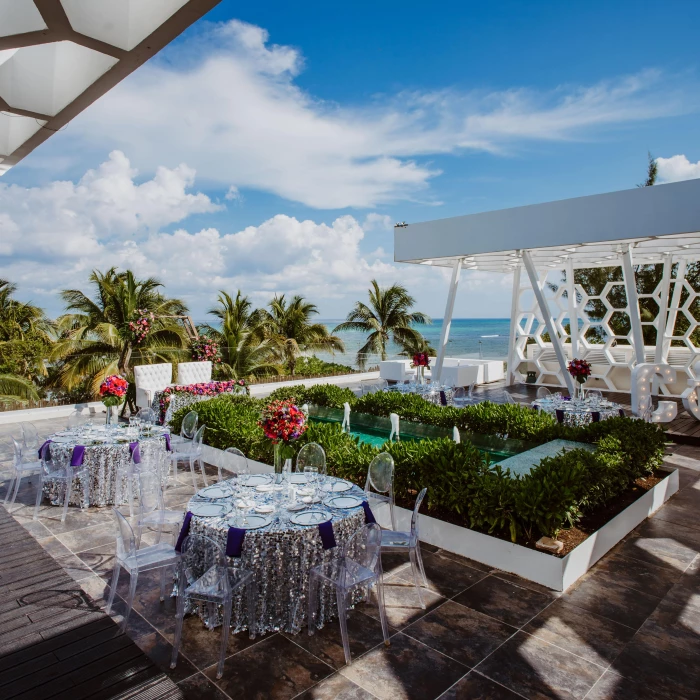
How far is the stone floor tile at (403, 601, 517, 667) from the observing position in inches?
135

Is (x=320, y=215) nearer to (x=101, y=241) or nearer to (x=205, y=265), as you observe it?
(x=205, y=265)

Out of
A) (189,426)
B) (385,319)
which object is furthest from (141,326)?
(385,319)

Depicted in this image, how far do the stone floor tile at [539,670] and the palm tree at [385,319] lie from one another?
17780 mm

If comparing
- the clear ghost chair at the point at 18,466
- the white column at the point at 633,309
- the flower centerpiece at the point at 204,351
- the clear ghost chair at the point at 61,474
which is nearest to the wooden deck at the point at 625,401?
the white column at the point at 633,309

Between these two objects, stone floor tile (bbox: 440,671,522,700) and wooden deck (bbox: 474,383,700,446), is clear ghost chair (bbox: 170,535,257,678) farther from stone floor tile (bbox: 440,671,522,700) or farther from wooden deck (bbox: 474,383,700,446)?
wooden deck (bbox: 474,383,700,446)

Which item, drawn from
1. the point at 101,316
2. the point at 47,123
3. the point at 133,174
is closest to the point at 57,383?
the point at 101,316

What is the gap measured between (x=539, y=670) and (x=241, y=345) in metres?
12.8

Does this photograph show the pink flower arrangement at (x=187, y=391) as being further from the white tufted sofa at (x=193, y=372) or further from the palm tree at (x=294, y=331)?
the palm tree at (x=294, y=331)

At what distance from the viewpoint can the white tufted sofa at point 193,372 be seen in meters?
12.2

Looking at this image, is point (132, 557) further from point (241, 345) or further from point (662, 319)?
point (662, 319)

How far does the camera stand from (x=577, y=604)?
4035mm

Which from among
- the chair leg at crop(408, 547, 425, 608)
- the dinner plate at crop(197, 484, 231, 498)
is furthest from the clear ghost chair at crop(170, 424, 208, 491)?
the chair leg at crop(408, 547, 425, 608)

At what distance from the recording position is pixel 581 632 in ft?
12.0

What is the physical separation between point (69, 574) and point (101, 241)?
68.1 meters
